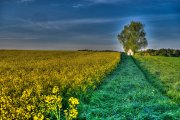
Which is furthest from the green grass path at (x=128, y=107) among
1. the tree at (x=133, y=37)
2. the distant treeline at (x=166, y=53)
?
the tree at (x=133, y=37)

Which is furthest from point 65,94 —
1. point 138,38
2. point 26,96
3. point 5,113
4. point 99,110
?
point 138,38

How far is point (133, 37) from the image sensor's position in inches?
4764

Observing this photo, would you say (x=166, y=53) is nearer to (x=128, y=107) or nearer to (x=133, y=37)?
(x=133, y=37)

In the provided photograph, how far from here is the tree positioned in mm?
118750

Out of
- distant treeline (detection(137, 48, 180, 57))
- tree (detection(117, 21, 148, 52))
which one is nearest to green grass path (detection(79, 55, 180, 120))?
distant treeline (detection(137, 48, 180, 57))

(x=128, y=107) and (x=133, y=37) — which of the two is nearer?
(x=128, y=107)

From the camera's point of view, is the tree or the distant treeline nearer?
the distant treeline

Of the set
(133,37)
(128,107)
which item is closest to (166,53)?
(133,37)

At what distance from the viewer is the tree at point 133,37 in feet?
390

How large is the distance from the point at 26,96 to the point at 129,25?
118308 mm

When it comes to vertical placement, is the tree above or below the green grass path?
above

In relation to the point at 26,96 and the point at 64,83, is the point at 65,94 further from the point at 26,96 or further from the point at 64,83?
the point at 26,96

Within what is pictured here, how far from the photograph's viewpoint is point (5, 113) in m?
8.16

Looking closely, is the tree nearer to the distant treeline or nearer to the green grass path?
the distant treeline
